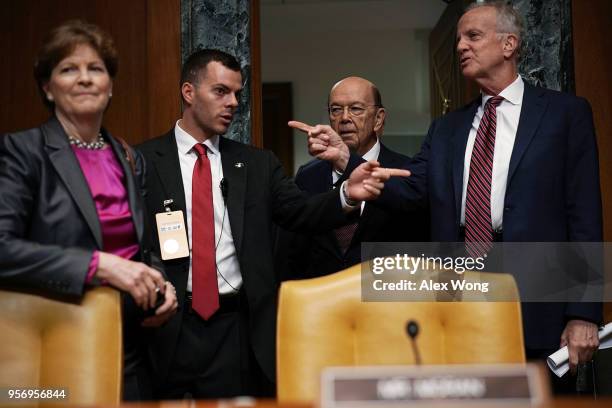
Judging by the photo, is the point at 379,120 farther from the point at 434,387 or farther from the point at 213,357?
the point at 434,387

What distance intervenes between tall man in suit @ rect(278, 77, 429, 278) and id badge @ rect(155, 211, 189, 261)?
2.02 feet

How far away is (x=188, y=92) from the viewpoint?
310cm

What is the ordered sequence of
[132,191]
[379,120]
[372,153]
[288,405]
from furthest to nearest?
[379,120]
[372,153]
[132,191]
[288,405]

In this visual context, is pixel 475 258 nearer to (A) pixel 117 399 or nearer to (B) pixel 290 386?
(B) pixel 290 386

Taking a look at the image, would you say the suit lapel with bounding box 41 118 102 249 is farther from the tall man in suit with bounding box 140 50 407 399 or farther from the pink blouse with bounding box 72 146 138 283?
the tall man in suit with bounding box 140 50 407 399

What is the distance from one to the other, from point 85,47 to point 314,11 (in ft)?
14.6

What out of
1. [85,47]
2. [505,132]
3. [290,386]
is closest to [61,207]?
[85,47]

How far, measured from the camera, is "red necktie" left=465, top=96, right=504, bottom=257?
261 centimetres

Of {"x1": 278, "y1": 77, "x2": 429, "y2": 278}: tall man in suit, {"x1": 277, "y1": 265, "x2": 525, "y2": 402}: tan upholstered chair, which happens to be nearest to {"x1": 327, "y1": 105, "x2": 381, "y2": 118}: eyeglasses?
{"x1": 278, "y1": 77, "x2": 429, "y2": 278}: tall man in suit

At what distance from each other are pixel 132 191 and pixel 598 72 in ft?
8.06

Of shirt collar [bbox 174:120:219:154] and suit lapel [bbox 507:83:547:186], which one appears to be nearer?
suit lapel [bbox 507:83:547:186]

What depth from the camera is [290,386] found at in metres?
1.83

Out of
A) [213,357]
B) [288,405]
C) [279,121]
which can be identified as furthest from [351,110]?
[279,121]

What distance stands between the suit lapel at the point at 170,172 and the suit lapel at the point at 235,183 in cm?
17
